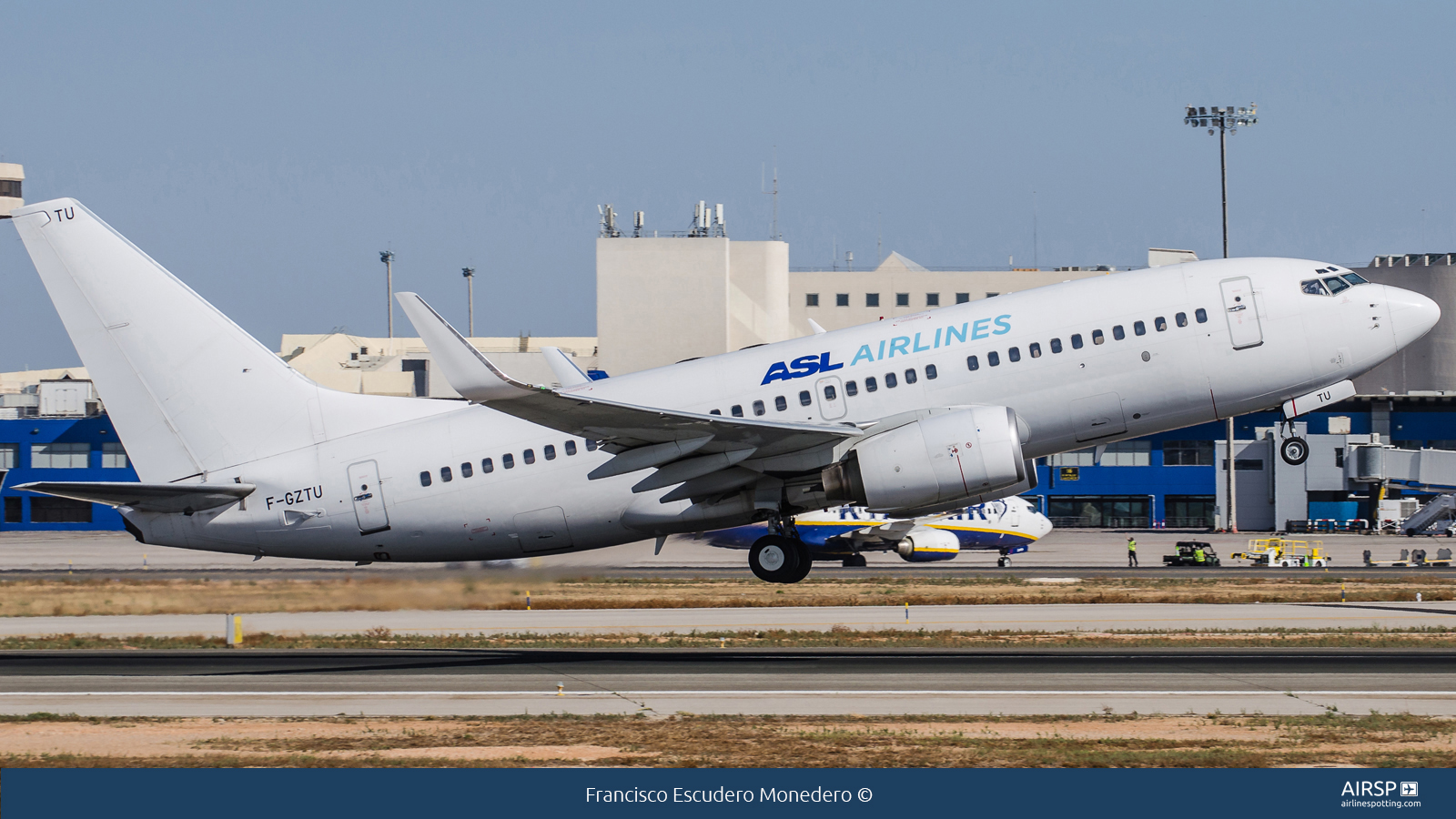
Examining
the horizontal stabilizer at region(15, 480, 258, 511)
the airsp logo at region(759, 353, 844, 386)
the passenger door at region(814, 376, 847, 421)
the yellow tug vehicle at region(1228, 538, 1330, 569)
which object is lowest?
the yellow tug vehicle at region(1228, 538, 1330, 569)

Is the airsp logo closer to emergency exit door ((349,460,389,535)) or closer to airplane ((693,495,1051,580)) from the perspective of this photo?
emergency exit door ((349,460,389,535))

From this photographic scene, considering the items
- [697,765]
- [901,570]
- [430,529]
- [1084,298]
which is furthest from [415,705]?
[901,570]

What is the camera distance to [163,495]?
3036cm

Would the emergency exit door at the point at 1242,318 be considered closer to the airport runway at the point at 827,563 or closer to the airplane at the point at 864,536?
the airport runway at the point at 827,563

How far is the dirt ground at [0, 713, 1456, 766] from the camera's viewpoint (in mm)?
20312

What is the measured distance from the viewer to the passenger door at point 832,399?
95.6ft

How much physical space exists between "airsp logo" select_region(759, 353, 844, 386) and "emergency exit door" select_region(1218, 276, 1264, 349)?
7.83m

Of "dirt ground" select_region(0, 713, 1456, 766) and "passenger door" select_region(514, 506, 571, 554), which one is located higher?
"passenger door" select_region(514, 506, 571, 554)

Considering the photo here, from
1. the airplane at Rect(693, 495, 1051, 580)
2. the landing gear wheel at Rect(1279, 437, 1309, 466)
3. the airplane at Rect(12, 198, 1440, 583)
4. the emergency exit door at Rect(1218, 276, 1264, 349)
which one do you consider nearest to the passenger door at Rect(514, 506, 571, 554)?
the airplane at Rect(12, 198, 1440, 583)

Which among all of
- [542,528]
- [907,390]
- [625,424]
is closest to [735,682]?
[542,528]

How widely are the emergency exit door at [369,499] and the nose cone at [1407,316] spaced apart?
2141 centimetres

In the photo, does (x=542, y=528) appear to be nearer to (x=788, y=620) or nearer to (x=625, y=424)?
(x=625, y=424)

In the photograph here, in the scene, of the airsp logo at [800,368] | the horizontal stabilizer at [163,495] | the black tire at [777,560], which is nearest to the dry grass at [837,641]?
the black tire at [777,560]

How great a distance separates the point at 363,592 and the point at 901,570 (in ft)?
118
